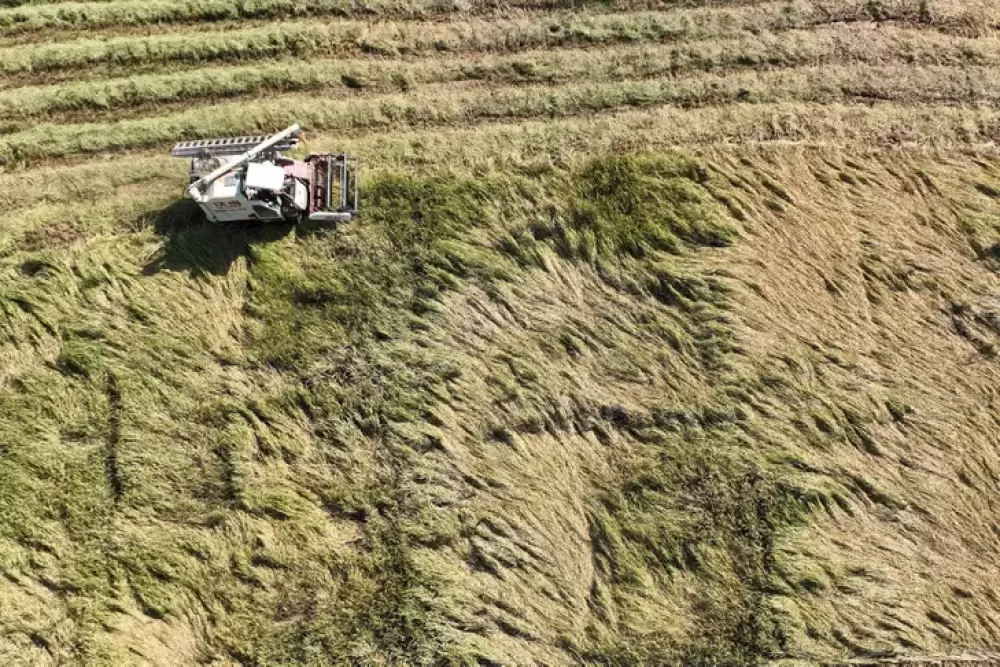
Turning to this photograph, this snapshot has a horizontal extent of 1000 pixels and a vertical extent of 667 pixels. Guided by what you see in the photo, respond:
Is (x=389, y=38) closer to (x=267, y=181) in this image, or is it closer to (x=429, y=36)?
(x=429, y=36)

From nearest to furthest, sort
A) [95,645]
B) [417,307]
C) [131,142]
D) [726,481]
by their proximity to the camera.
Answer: [95,645]
[726,481]
[417,307]
[131,142]

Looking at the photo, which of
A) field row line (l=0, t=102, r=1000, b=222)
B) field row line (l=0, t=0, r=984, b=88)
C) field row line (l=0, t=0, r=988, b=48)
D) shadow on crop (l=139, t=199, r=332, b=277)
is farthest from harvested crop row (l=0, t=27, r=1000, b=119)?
shadow on crop (l=139, t=199, r=332, b=277)

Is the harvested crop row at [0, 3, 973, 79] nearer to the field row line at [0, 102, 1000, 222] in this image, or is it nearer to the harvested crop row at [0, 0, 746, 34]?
the harvested crop row at [0, 0, 746, 34]

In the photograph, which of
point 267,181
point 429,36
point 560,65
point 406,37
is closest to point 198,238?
point 267,181

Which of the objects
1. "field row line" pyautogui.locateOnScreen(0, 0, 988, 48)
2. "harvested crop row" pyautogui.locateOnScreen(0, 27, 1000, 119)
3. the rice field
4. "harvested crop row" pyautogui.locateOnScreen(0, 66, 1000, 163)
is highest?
"field row line" pyautogui.locateOnScreen(0, 0, 988, 48)

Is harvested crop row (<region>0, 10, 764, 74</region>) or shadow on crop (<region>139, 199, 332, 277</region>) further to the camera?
harvested crop row (<region>0, 10, 764, 74</region>)

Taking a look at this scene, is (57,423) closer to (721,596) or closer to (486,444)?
(486,444)

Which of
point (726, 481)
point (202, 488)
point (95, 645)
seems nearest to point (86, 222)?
point (202, 488)
